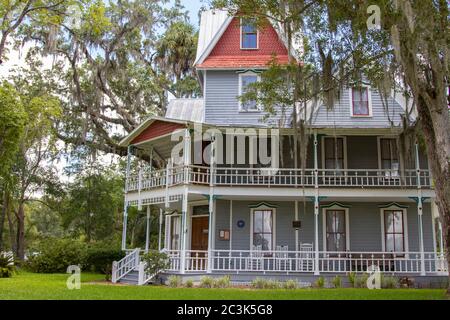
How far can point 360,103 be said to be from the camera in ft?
67.3

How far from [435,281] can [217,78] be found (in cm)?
1138

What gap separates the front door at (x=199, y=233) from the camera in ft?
64.6

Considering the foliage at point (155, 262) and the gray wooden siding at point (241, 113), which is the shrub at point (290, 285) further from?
the gray wooden siding at point (241, 113)

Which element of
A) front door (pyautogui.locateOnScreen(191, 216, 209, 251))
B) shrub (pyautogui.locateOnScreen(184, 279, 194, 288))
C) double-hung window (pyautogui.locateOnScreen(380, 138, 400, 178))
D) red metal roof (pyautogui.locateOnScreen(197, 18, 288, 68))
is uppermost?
red metal roof (pyautogui.locateOnScreen(197, 18, 288, 68))

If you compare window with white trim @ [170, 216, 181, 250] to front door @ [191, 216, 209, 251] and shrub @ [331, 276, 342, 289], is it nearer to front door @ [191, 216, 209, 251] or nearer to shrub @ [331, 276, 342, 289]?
front door @ [191, 216, 209, 251]

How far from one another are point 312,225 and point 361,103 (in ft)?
17.9

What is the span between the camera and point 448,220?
1107 centimetres

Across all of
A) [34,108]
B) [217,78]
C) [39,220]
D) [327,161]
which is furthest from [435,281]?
[39,220]

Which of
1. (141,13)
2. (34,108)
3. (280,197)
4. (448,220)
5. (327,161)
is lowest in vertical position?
(448,220)

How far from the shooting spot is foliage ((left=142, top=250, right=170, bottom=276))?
16719 millimetres

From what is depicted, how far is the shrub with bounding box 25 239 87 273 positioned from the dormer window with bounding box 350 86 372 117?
13969 mm

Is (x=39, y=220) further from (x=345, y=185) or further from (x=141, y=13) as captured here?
(x=345, y=185)

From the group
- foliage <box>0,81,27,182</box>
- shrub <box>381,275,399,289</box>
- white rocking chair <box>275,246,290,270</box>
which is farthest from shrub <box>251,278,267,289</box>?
foliage <box>0,81,27,182</box>

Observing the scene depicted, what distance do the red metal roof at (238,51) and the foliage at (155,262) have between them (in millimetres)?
8230
